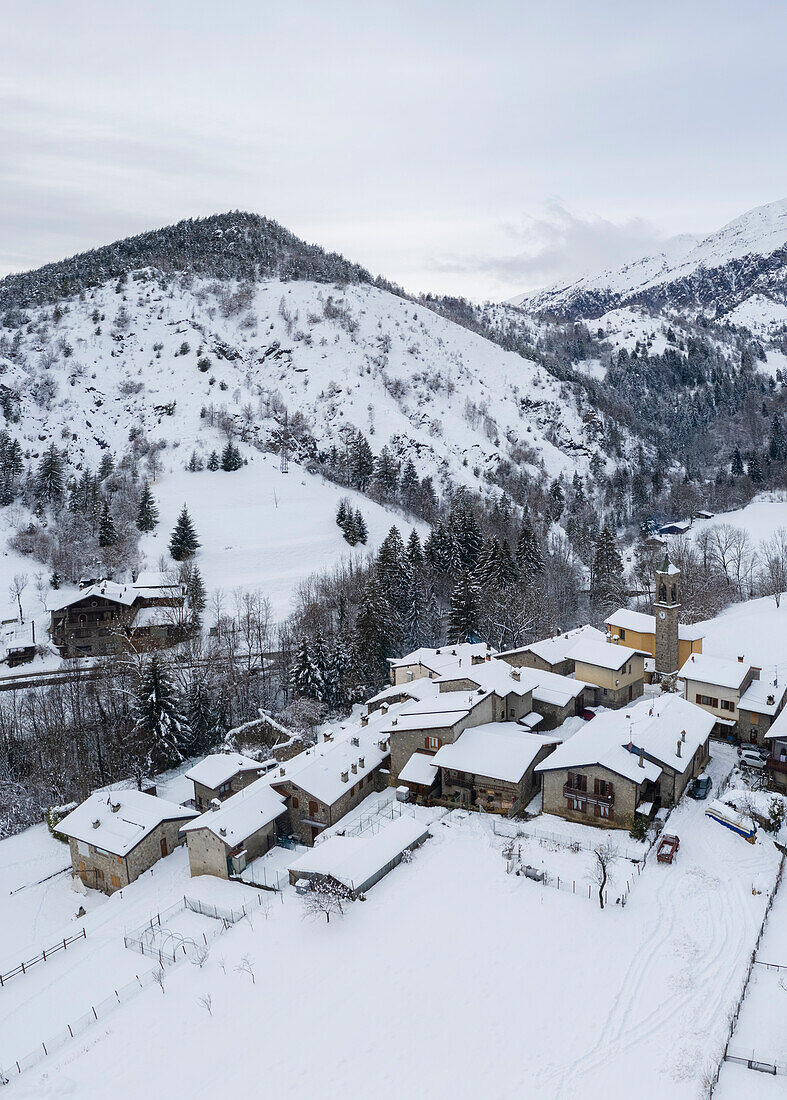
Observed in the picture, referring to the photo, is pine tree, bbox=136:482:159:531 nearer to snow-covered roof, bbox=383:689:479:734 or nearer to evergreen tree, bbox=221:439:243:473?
evergreen tree, bbox=221:439:243:473

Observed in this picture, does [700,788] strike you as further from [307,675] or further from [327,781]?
[307,675]

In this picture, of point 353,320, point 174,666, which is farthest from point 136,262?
point 174,666

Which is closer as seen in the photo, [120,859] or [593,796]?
[593,796]

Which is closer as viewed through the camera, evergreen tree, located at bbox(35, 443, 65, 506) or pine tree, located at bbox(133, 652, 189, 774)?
pine tree, located at bbox(133, 652, 189, 774)

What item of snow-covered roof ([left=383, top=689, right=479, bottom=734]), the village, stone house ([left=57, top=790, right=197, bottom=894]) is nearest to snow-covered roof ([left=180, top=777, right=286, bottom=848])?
the village

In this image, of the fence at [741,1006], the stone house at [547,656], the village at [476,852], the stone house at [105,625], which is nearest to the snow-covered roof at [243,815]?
the village at [476,852]

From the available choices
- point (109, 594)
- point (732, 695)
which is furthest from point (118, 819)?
point (732, 695)

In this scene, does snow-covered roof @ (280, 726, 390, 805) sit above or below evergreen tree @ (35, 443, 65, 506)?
below
